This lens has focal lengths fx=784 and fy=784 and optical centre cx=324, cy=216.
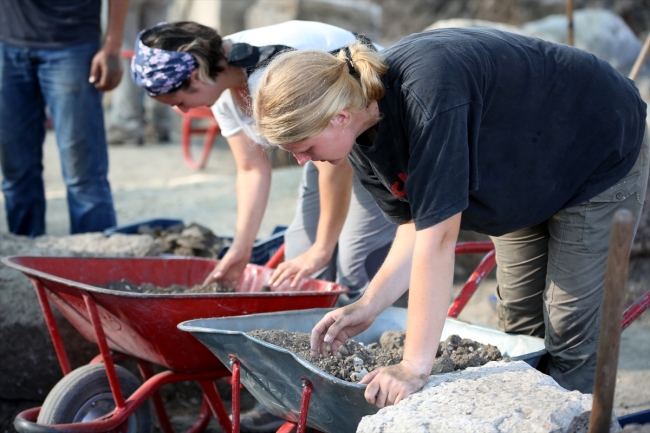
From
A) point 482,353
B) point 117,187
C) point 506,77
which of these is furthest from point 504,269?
point 117,187

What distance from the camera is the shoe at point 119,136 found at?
27.9ft

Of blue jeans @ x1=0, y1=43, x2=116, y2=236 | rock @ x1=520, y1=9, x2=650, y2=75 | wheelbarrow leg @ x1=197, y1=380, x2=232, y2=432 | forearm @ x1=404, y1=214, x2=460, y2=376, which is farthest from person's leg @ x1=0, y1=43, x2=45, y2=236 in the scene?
rock @ x1=520, y1=9, x2=650, y2=75

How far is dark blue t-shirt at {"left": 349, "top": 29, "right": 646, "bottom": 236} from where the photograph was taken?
1.68 meters

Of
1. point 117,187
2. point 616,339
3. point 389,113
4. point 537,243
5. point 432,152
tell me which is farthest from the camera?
point 117,187

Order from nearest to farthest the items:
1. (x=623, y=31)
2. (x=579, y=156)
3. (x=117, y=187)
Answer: (x=579, y=156), (x=117, y=187), (x=623, y=31)

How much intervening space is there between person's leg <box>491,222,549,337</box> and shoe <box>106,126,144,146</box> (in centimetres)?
668

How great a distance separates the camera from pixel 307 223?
323 centimetres

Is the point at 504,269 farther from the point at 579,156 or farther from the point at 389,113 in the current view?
the point at 389,113

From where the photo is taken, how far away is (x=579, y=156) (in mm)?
1991

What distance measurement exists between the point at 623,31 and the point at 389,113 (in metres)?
7.43

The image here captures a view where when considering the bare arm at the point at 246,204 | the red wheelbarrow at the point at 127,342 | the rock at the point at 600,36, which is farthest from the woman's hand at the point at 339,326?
the rock at the point at 600,36

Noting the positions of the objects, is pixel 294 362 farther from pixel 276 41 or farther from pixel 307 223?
pixel 307 223

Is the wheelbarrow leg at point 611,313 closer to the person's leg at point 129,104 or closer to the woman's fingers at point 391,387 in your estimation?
the woman's fingers at point 391,387

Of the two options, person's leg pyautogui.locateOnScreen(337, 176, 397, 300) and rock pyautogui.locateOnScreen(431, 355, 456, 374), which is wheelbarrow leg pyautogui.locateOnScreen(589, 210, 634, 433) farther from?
person's leg pyautogui.locateOnScreen(337, 176, 397, 300)
